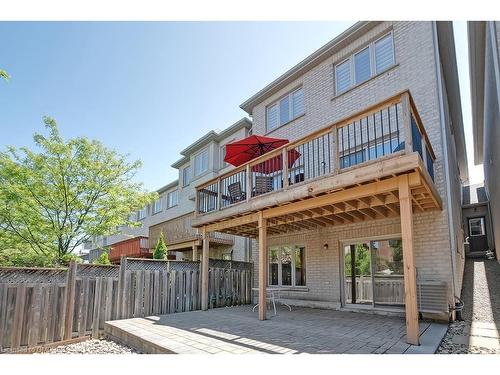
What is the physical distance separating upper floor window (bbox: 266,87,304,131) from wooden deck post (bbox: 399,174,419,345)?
7.02 metres

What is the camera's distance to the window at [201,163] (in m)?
18.8

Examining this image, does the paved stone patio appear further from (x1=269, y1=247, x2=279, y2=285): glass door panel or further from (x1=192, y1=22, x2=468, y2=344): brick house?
(x1=269, y1=247, x2=279, y2=285): glass door panel

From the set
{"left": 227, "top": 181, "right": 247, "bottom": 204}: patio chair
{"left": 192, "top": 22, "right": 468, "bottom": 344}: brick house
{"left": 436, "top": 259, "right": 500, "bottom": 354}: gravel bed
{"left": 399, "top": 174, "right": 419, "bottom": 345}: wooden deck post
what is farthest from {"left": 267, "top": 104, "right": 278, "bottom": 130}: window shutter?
{"left": 436, "top": 259, "right": 500, "bottom": 354}: gravel bed

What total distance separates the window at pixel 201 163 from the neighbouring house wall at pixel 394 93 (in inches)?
299

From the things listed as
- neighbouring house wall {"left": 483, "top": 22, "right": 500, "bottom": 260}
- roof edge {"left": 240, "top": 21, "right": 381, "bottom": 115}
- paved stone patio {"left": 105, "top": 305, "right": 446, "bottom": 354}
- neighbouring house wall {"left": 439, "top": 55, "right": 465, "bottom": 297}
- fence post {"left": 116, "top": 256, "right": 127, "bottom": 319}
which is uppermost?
roof edge {"left": 240, "top": 21, "right": 381, "bottom": 115}

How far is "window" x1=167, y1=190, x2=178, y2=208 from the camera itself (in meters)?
23.5

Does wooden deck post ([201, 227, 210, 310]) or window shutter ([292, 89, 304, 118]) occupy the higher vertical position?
window shutter ([292, 89, 304, 118])

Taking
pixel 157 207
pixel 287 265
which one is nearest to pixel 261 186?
pixel 287 265

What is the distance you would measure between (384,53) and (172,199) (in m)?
17.9

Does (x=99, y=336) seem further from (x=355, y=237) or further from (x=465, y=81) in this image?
(x=465, y=81)

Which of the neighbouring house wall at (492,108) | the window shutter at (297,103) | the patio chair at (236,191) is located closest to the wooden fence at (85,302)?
the patio chair at (236,191)

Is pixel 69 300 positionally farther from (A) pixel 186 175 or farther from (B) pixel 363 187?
(A) pixel 186 175
